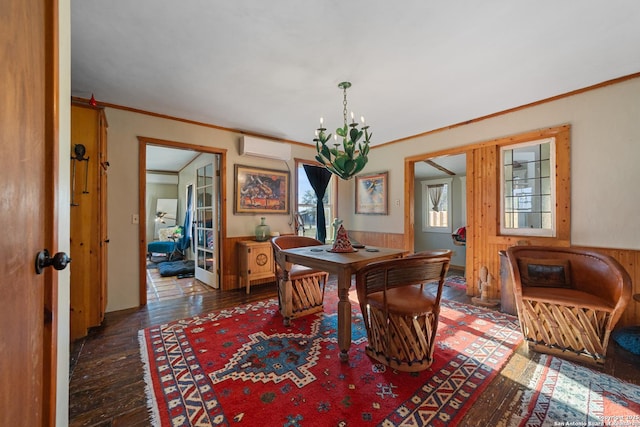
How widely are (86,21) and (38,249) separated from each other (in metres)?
1.90

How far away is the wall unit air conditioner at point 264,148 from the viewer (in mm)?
3980

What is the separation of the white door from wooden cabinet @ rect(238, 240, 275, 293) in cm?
39

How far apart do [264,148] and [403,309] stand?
3259 mm

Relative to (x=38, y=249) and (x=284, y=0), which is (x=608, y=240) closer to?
(x=284, y=0)

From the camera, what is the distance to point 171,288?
396 cm

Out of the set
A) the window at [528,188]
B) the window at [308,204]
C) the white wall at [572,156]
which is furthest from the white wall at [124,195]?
the window at [528,188]

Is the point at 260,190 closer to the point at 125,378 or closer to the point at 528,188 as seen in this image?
the point at 125,378

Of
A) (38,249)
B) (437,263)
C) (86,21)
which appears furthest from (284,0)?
(437,263)

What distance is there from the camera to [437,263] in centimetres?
185

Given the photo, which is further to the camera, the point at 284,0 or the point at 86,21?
the point at 86,21

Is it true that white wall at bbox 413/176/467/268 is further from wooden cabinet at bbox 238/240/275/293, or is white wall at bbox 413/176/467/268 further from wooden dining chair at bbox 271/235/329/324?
wooden dining chair at bbox 271/235/329/324

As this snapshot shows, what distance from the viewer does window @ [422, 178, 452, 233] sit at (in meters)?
5.85

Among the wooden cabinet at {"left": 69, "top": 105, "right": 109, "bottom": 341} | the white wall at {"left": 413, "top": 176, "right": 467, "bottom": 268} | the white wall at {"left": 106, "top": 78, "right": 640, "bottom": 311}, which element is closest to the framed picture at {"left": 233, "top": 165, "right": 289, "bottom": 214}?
the white wall at {"left": 106, "top": 78, "right": 640, "bottom": 311}

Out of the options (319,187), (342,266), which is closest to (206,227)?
(319,187)
